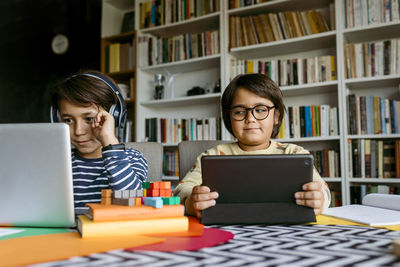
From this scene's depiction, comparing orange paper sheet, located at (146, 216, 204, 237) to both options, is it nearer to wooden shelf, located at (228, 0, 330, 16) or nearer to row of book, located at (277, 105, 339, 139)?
row of book, located at (277, 105, 339, 139)

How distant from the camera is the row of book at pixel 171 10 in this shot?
8.98 feet

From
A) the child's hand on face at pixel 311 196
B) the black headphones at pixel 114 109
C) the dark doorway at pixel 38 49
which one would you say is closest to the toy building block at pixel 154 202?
the child's hand on face at pixel 311 196

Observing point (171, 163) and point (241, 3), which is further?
point (171, 163)

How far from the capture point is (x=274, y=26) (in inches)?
98.3

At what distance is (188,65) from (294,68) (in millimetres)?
898

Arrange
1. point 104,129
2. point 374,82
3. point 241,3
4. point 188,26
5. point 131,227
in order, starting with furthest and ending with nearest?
point 188,26 < point 241,3 < point 374,82 < point 104,129 < point 131,227

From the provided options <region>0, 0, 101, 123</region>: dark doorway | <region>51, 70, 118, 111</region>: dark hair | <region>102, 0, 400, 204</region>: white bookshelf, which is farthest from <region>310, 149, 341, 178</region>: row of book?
<region>0, 0, 101, 123</region>: dark doorway

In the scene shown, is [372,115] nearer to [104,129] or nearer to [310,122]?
[310,122]

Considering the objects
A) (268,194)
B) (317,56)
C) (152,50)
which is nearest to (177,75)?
(152,50)

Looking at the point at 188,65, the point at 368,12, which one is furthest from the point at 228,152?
the point at 188,65

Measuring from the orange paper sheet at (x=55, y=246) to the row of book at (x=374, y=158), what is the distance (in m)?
1.95

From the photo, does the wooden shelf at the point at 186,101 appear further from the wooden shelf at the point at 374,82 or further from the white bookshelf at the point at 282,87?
the wooden shelf at the point at 374,82

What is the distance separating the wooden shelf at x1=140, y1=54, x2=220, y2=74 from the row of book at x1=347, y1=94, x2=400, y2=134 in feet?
3.49

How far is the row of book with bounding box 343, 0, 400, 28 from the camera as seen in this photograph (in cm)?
216
